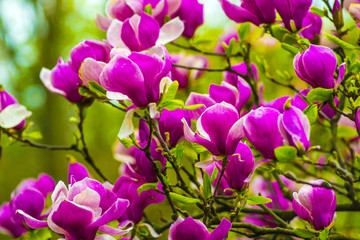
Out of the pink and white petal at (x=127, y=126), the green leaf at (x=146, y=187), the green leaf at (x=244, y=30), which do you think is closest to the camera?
the pink and white petal at (x=127, y=126)

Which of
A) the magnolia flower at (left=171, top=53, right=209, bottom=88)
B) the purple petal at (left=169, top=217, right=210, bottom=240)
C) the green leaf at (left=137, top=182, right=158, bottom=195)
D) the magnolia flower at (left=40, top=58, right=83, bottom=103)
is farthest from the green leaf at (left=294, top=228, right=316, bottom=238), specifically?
the magnolia flower at (left=171, top=53, right=209, bottom=88)

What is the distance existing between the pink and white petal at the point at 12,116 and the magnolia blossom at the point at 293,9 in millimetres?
724

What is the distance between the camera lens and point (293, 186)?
1.65 m

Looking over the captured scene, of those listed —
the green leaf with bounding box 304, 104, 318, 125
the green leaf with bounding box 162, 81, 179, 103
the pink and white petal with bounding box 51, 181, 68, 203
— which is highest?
the green leaf with bounding box 162, 81, 179, 103

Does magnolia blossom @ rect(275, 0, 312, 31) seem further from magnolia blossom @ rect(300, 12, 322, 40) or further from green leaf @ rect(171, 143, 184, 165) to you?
green leaf @ rect(171, 143, 184, 165)

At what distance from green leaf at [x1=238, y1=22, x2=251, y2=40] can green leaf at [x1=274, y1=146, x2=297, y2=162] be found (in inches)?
21.4

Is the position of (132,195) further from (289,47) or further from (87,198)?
(289,47)

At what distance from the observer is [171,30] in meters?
1.07

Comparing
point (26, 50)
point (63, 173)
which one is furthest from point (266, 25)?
point (26, 50)

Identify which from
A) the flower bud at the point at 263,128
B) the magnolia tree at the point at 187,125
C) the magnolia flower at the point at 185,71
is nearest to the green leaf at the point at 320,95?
the magnolia tree at the point at 187,125

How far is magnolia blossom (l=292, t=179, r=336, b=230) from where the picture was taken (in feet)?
2.90

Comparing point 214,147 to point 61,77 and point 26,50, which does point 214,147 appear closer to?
point 61,77

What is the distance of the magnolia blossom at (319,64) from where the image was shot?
2.83 feet

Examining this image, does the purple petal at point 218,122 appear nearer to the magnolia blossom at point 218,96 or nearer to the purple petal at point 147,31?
the magnolia blossom at point 218,96
